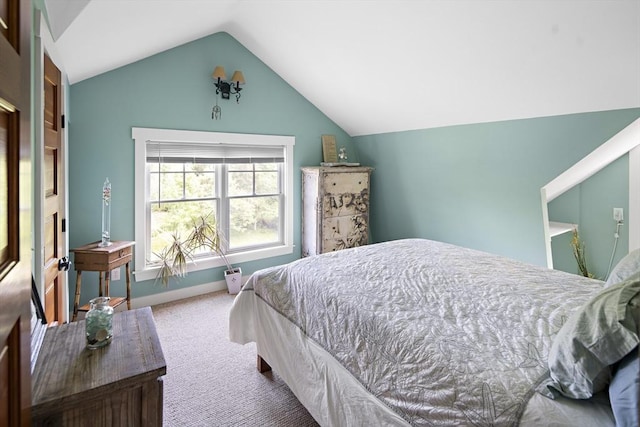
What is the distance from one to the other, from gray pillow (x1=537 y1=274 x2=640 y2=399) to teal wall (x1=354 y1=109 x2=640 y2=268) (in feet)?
6.76

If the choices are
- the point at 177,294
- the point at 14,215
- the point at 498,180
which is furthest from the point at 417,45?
the point at 177,294

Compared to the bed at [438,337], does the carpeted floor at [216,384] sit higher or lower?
lower

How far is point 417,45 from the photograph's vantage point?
2832 mm

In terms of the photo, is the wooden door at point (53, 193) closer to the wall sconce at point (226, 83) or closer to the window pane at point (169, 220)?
the window pane at point (169, 220)

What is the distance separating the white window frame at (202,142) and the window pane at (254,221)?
12cm

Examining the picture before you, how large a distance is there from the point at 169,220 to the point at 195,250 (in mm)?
433

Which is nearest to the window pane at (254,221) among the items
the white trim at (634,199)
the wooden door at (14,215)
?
the wooden door at (14,215)

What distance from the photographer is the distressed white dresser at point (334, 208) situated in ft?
14.1

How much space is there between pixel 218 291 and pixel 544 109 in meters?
3.65

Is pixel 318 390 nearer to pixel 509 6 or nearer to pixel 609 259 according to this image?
pixel 509 6

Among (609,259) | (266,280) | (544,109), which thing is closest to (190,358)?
(266,280)

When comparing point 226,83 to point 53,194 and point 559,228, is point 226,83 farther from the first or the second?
point 559,228

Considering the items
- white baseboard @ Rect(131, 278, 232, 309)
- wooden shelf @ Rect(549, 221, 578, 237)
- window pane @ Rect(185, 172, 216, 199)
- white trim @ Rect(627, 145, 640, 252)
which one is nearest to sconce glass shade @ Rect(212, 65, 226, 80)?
window pane @ Rect(185, 172, 216, 199)

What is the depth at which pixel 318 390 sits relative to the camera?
1746 millimetres
